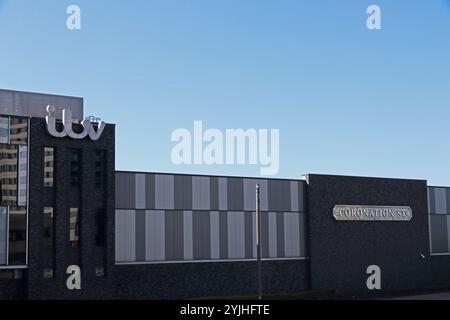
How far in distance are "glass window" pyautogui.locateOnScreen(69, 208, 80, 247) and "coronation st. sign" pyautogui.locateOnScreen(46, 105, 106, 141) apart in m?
4.14

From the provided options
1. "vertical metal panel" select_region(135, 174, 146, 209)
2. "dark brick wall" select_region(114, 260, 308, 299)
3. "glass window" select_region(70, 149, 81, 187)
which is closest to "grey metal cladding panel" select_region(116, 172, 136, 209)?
"vertical metal panel" select_region(135, 174, 146, 209)

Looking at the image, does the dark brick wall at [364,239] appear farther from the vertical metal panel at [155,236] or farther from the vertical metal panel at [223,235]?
the vertical metal panel at [155,236]

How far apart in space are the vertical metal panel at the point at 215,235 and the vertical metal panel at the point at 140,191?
5008mm

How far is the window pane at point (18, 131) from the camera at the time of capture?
3653cm

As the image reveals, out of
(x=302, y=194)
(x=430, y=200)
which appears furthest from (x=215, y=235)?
(x=430, y=200)

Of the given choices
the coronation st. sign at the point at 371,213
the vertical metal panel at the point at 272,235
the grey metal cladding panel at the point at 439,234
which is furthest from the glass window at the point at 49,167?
the grey metal cladding panel at the point at 439,234

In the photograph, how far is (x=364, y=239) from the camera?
2002 inches

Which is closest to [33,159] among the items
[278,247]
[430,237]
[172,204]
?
[172,204]

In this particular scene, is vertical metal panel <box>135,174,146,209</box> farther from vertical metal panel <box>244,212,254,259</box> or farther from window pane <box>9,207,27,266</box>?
vertical metal panel <box>244,212,254,259</box>

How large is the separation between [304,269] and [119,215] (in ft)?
48.0

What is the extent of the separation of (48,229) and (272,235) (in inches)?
620

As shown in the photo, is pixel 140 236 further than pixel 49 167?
Yes

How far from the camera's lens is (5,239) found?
36.1m

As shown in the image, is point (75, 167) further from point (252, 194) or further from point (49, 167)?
point (252, 194)
